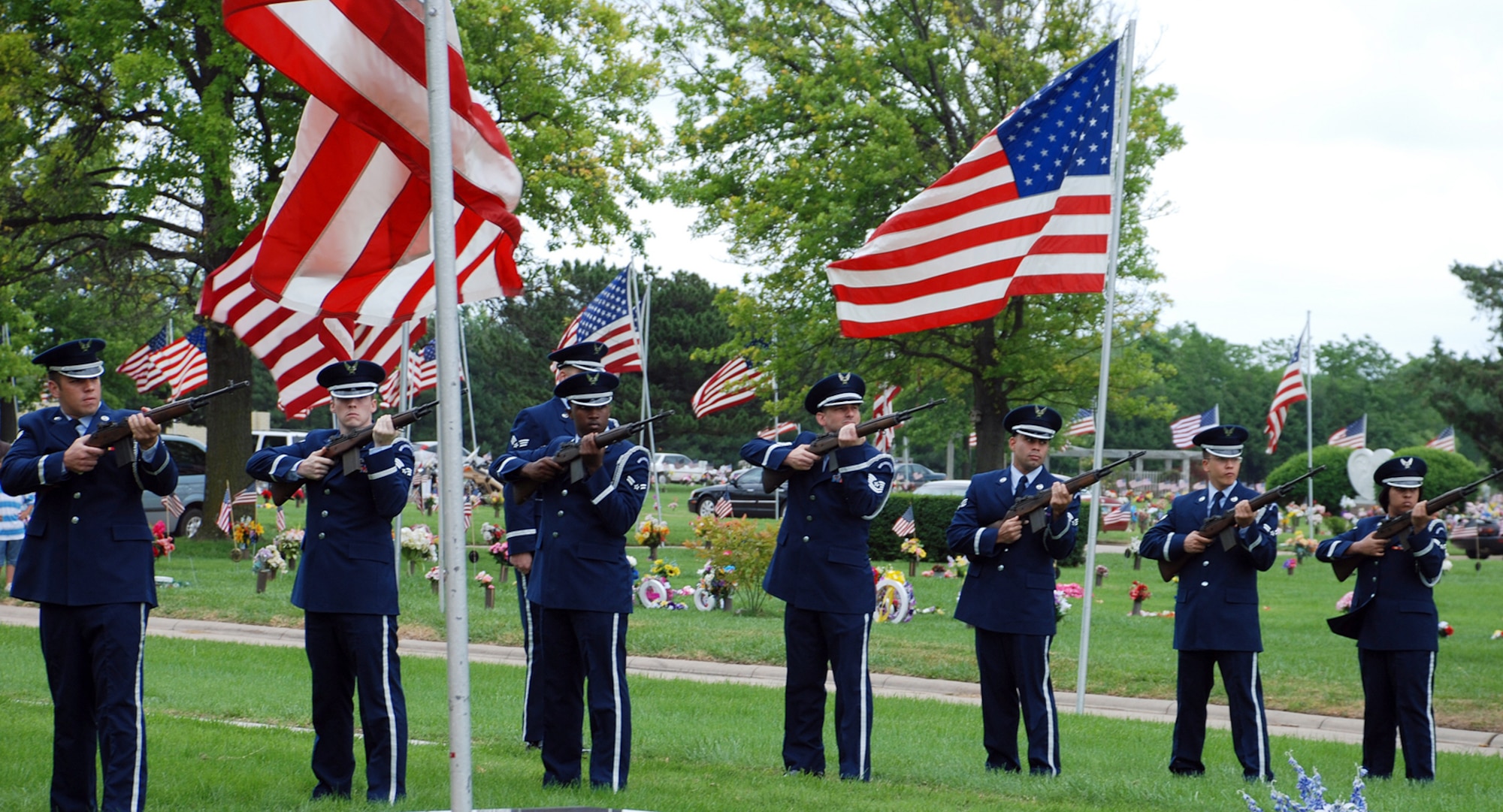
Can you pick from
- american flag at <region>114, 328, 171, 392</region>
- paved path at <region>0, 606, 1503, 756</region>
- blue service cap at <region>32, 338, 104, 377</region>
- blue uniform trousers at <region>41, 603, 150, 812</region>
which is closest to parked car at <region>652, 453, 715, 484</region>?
american flag at <region>114, 328, 171, 392</region>

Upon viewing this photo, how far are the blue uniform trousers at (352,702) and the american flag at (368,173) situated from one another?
166 cm

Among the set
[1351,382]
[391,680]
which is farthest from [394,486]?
[1351,382]

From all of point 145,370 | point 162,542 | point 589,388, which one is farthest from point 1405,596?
point 145,370

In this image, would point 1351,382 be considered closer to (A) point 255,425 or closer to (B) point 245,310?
(A) point 255,425

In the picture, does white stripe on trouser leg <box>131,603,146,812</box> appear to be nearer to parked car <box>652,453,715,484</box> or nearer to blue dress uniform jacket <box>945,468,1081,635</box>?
blue dress uniform jacket <box>945,468,1081,635</box>

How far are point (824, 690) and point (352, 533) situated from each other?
2.62m

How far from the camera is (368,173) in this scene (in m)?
6.95

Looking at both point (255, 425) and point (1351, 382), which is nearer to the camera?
point (255, 425)

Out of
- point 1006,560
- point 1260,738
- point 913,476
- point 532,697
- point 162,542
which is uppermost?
point 913,476

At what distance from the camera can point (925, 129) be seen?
26.1 meters

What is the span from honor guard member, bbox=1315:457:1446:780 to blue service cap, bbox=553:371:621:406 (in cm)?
474

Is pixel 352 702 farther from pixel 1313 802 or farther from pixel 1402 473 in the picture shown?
pixel 1402 473

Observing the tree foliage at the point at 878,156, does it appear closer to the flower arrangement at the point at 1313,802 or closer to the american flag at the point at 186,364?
the american flag at the point at 186,364

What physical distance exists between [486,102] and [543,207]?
2028 mm
